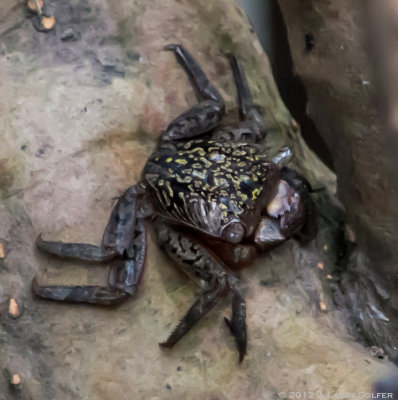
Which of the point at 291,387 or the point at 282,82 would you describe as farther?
the point at 282,82

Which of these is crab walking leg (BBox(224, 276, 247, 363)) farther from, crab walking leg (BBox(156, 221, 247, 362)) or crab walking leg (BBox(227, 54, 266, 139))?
crab walking leg (BBox(227, 54, 266, 139))

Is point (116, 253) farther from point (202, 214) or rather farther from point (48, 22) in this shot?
point (48, 22)

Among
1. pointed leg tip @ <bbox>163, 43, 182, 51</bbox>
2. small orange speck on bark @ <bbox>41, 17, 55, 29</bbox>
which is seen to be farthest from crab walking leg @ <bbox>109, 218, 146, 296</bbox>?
small orange speck on bark @ <bbox>41, 17, 55, 29</bbox>

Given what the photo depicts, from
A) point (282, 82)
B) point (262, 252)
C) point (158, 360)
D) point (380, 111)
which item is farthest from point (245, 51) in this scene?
point (158, 360)

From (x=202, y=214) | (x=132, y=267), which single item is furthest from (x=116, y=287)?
(x=202, y=214)

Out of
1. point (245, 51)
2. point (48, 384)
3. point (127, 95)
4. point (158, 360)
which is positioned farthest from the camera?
point (245, 51)

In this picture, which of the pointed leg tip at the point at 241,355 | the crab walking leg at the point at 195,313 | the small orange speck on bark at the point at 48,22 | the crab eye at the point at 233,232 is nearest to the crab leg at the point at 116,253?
the crab walking leg at the point at 195,313

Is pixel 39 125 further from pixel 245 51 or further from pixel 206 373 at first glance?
pixel 206 373
